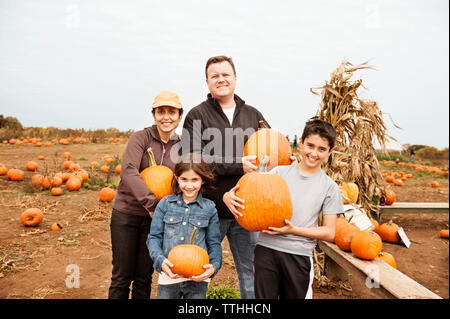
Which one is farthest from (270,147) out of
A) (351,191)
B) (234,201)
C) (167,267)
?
(351,191)

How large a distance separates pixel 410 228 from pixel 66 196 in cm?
830

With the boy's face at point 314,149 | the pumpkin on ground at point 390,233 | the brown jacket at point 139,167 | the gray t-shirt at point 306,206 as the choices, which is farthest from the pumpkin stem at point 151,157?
the pumpkin on ground at point 390,233

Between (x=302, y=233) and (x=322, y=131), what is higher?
(x=322, y=131)

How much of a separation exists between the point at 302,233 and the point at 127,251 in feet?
5.06

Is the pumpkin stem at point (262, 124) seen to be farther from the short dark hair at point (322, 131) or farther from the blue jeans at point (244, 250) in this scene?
the blue jeans at point (244, 250)

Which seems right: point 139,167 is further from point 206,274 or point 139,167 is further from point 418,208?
point 418,208

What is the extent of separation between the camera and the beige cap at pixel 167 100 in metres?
2.61

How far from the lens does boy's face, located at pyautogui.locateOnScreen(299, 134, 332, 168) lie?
231cm

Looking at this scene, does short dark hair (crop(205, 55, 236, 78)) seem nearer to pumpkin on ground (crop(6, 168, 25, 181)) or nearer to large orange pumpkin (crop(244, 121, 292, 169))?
large orange pumpkin (crop(244, 121, 292, 169))

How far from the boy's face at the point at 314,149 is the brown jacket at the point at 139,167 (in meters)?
1.19

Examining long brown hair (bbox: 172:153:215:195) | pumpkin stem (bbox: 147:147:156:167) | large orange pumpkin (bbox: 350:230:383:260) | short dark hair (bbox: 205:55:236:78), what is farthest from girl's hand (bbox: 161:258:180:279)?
large orange pumpkin (bbox: 350:230:383:260)

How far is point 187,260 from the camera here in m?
2.28
